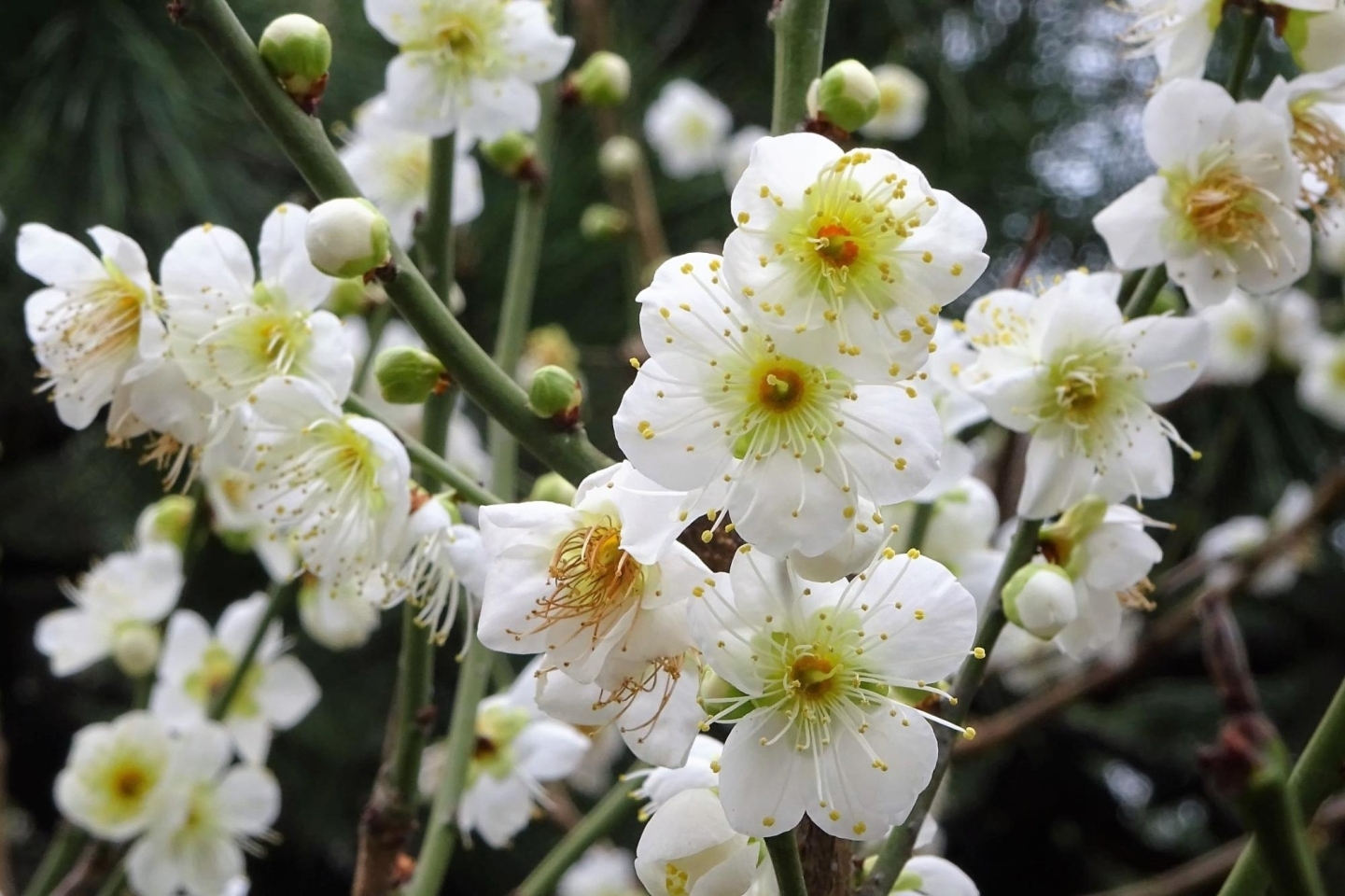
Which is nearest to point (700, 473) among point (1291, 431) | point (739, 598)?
point (739, 598)

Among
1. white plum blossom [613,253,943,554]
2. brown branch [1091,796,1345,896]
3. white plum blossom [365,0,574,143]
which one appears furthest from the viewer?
brown branch [1091,796,1345,896]

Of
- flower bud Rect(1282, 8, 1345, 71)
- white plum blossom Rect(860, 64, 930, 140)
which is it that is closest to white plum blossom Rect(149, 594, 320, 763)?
flower bud Rect(1282, 8, 1345, 71)

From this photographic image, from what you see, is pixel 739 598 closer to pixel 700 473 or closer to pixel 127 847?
pixel 700 473

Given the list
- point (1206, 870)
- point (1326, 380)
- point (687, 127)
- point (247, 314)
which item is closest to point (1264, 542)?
point (1206, 870)

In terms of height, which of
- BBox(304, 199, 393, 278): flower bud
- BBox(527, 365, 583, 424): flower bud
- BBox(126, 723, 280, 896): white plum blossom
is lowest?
BBox(126, 723, 280, 896): white plum blossom

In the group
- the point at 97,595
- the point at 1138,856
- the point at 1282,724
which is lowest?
the point at 1138,856

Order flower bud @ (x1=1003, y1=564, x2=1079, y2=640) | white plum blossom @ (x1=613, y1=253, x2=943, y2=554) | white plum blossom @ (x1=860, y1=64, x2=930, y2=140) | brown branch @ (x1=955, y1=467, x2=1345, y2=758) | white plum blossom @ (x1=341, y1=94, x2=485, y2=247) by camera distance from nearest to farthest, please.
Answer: white plum blossom @ (x1=613, y1=253, x2=943, y2=554) < flower bud @ (x1=1003, y1=564, x2=1079, y2=640) < white plum blossom @ (x1=341, y1=94, x2=485, y2=247) < brown branch @ (x1=955, y1=467, x2=1345, y2=758) < white plum blossom @ (x1=860, y1=64, x2=930, y2=140)

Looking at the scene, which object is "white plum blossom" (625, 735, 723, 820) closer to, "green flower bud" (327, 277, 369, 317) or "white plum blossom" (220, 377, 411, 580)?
"white plum blossom" (220, 377, 411, 580)
